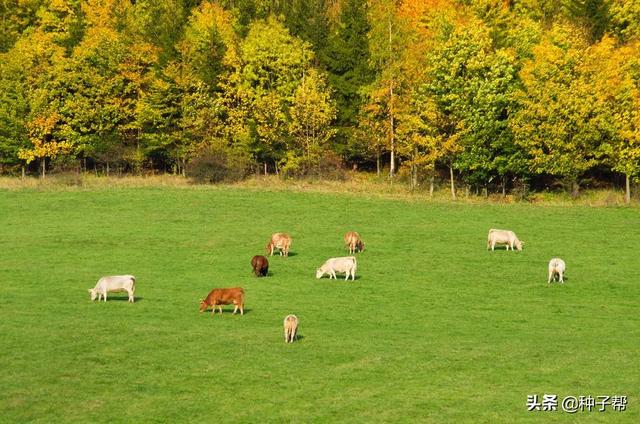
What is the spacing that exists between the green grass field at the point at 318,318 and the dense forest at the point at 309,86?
1204 centimetres

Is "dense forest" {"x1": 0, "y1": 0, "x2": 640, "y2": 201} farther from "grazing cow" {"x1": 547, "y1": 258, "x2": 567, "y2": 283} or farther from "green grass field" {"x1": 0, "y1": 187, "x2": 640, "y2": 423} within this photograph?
"grazing cow" {"x1": 547, "y1": 258, "x2": 567, "y2": 283}

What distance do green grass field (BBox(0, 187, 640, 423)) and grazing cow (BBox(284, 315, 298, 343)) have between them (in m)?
0.34

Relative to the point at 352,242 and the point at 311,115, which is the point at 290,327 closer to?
the point at 352,242

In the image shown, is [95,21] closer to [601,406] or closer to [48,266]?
[48,266]

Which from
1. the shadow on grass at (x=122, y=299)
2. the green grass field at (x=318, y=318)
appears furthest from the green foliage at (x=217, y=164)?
the shadow on grass at (x=122, y=299)

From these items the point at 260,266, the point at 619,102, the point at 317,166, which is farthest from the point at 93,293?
the point at 317,166

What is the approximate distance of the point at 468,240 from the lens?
57781 millimetres

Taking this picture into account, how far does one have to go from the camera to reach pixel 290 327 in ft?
107

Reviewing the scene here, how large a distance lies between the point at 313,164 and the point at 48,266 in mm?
42066

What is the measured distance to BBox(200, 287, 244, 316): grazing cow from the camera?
1500 inches

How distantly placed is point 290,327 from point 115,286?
10938 mm

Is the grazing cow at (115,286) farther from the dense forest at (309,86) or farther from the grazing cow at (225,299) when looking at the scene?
the dense forest at (309,86)

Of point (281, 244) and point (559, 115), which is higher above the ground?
point (559, 115)

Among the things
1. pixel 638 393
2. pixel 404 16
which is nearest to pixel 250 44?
pixel 404 16
